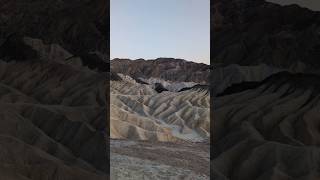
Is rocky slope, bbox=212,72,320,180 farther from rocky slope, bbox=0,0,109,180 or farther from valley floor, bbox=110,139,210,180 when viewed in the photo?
valley floor, bbox=110,139,210,180

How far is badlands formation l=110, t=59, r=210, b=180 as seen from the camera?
18.8 meters

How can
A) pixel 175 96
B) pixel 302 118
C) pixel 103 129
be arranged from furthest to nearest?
pixel 175 96
pixel 103 129
pixel 302 118

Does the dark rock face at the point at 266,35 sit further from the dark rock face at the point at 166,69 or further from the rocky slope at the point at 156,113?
the dark rock face at the point at 166,69

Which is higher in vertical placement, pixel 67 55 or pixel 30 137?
pixel 67 55

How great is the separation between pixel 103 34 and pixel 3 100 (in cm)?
328

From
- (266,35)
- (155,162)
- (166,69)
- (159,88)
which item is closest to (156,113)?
(159,88)

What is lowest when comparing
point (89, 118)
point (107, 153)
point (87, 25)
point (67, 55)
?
point (107, 153)

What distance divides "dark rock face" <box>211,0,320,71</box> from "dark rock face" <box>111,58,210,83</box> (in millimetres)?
32055

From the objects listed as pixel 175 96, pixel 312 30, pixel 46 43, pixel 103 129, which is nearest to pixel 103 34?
pixel 46 43

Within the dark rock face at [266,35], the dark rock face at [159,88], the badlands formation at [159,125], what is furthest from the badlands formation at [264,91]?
the dark rock face at [159,88]

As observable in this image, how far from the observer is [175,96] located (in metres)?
42.5

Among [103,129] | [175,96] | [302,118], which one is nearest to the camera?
[302,118]

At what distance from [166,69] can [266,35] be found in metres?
37.5

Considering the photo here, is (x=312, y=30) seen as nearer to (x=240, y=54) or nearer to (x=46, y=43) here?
(x=240, y=54)
